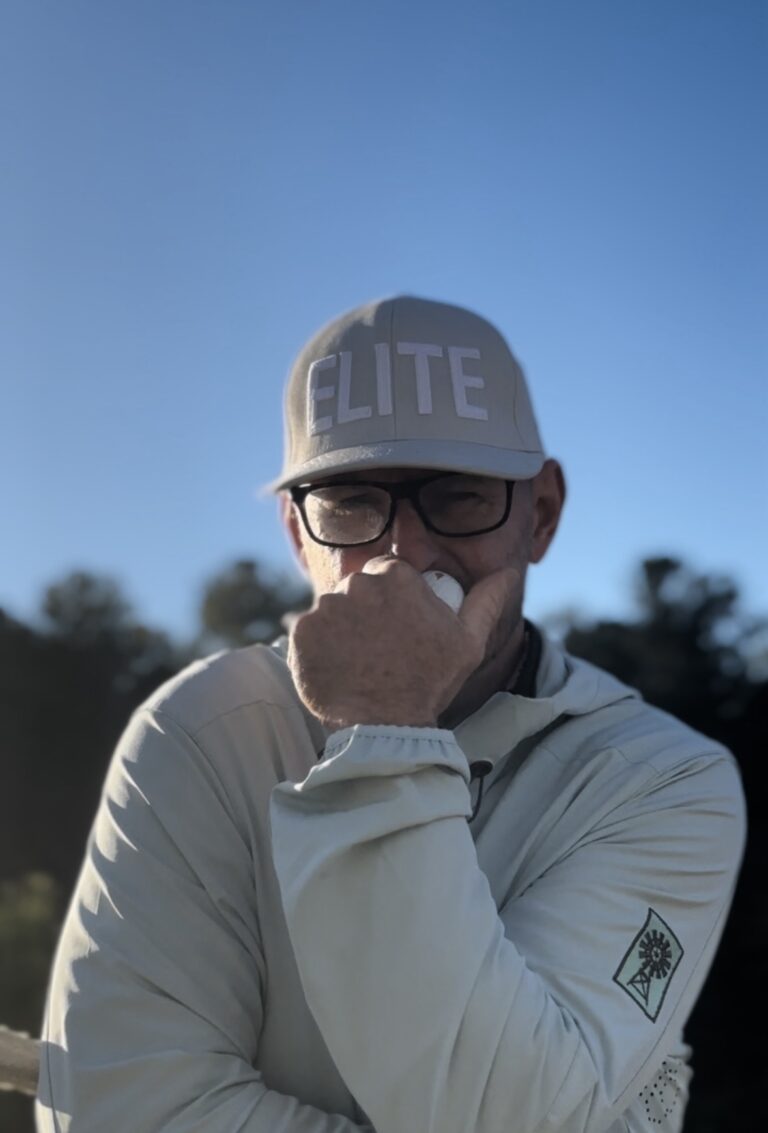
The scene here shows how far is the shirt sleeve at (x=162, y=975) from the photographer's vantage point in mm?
1610

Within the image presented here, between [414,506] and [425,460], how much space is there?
9 cm

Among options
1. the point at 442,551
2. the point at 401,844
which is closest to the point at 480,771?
the point at 442,551

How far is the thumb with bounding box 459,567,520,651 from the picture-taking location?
1745mm

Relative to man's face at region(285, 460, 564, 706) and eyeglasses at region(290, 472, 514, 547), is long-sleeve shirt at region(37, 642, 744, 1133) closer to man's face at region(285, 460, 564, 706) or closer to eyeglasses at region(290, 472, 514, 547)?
man's face at region(285, 460, 564, 706)

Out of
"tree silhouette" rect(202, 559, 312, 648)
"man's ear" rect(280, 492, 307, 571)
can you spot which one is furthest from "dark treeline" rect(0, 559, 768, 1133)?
"man's ear" rect(280, 492, 307, 571)

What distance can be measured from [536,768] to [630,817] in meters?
0.18

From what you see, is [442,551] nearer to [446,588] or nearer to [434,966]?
[446,588]

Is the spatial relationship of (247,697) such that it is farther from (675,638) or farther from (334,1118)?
(675,638)

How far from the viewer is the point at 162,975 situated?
1683 millimetres

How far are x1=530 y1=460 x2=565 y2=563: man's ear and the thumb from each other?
1.35ft

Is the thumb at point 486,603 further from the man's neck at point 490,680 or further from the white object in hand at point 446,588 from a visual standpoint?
the man's neck at point 490,680

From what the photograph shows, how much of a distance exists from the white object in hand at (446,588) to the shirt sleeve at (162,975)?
45 centimetres

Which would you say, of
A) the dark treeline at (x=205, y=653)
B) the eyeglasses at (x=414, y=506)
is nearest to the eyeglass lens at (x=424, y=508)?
the eyeglasses at (x=414, y=506)

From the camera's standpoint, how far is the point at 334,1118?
1.62 meters
